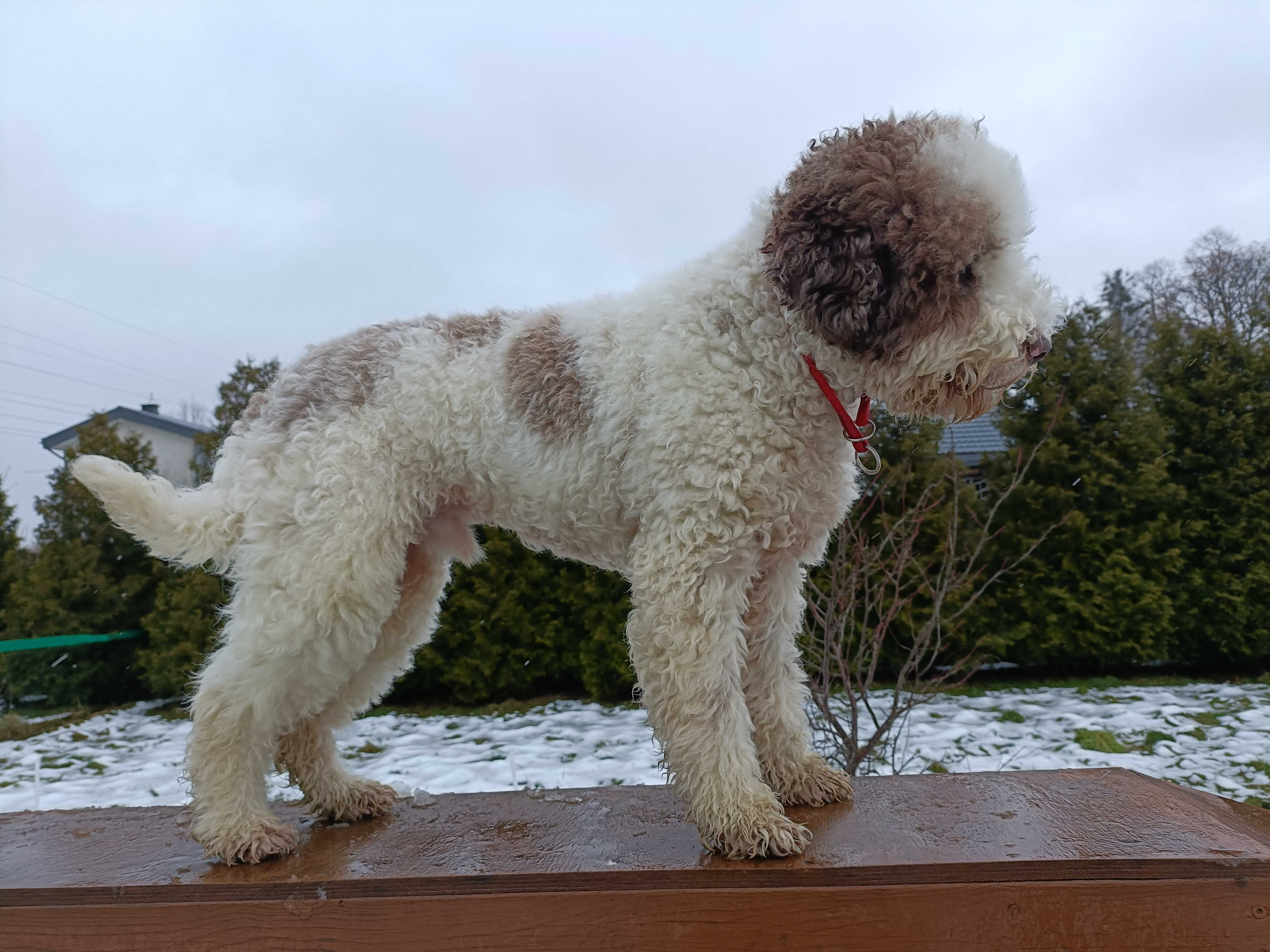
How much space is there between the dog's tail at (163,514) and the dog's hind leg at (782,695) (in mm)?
Result: 1566

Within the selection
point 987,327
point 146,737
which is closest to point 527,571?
point 146,737

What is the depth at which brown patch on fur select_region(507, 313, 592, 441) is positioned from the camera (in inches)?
87.3

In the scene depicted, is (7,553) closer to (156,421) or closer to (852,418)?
(852,418)

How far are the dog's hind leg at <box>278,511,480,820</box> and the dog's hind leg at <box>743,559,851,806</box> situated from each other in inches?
38.9

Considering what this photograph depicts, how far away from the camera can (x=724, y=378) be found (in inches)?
81.6

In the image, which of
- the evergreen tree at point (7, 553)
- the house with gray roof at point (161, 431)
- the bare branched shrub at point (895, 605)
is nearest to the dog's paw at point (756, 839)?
the bare branched shrub at point (895, 605)

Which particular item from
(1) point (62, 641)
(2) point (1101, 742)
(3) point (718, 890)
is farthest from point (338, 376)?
(2) point (1101, 742)

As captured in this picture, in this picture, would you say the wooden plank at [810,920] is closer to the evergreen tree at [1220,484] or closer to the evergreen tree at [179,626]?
the evergreen tree at [179,626]

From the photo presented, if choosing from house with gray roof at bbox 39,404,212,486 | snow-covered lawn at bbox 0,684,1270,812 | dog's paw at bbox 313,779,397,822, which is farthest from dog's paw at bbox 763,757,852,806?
house with gray roof at bbox 39,404,212,486

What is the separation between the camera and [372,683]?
103 inches

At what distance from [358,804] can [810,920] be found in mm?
1501

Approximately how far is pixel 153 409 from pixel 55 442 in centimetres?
579

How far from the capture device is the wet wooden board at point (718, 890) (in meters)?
1.87

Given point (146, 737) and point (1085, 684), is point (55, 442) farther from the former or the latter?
point (1085, 684)
